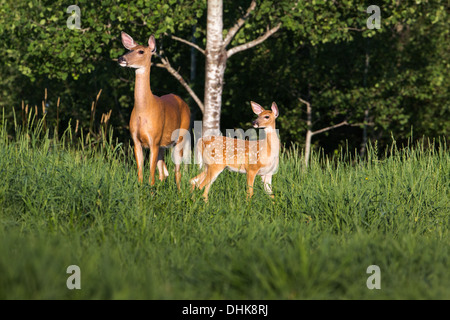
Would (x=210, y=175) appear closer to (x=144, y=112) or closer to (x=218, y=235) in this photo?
(x=144, y=112)

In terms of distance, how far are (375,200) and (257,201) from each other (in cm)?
134

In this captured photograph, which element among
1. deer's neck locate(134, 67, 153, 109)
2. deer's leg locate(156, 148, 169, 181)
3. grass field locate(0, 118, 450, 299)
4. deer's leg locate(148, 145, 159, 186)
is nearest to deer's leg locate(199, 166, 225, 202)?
grass field locate(0, 118, 450, 299)

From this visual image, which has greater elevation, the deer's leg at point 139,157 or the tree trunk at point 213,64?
the tree trunk at point 213,64

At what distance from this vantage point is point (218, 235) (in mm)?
5578

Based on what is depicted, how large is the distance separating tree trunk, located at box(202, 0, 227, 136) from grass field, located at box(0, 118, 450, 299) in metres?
3.68

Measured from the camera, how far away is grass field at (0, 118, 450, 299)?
445cm

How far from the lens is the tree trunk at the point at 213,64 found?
11.2 m

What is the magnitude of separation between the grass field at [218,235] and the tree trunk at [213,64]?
12.1ft

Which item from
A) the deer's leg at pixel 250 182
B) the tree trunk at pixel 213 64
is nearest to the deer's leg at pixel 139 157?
the deer's leg at pixel 250 182

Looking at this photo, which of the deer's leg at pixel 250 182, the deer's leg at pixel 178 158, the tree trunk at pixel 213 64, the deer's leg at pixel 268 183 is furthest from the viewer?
the tree trunk at pixel 213 64

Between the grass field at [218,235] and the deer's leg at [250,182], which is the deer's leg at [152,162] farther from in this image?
the deer's leg at [250,182]

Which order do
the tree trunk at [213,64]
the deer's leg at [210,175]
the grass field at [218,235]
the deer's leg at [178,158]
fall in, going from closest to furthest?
1. the grass field at [218,235]
2. the deer's leg at [210,175]
3. the deer's leg at [178,158]
4. the tree trunk at [213,64]

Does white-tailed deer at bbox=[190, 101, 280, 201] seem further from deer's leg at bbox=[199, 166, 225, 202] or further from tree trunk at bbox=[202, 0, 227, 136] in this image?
tree trunk at bbox=[202, 0, 227, 136]
